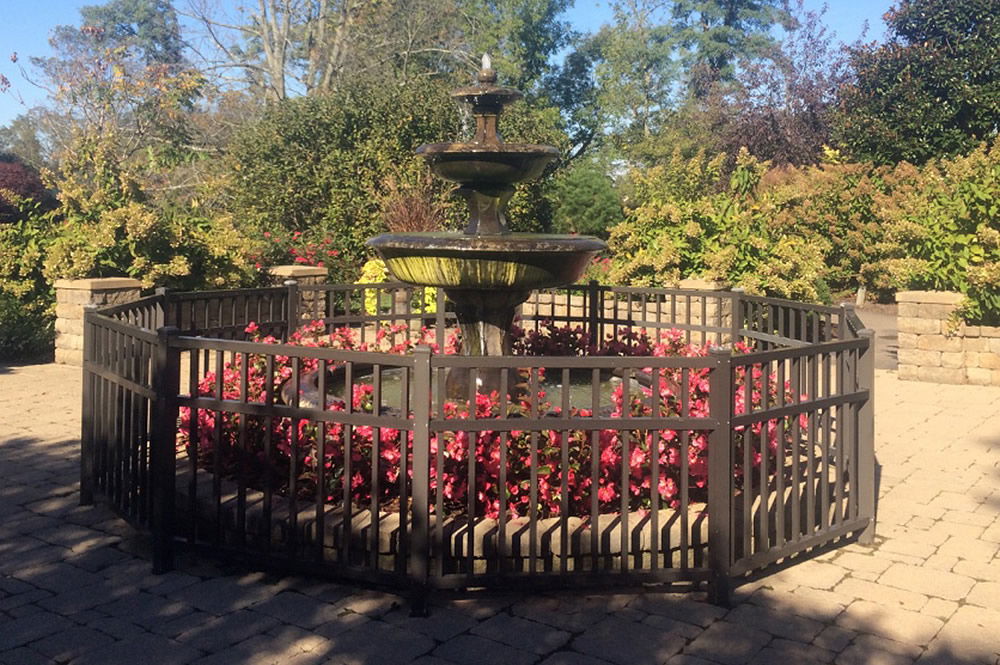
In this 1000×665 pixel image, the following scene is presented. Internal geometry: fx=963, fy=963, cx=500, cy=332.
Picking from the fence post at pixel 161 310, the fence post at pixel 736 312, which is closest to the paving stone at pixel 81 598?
the fence post at pixel 161 310

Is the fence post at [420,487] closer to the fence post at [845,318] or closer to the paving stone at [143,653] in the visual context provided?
the paving stone at [143,653]

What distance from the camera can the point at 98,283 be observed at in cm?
1098

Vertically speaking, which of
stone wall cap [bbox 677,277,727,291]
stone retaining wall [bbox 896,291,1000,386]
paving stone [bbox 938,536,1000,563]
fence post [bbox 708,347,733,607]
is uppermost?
stone wall cap [bbox 677,277,727,291]

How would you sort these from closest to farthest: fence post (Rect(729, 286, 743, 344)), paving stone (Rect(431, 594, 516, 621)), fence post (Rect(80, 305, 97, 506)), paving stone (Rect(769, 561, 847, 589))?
paving stone (Rect(431, 594, 516, 621)) < paving stone (Rect(769, 561, 847, 589)) < fence post (Rect(80, 305, 97, 506)) < fence post (Rect(729, 286, 743, 344))

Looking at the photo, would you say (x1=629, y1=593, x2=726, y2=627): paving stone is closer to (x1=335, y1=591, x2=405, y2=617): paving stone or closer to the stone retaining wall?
(x1=335, y1=591, x2=405, y2=617): paving stone

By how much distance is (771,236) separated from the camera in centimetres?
1450

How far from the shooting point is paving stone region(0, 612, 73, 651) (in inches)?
150

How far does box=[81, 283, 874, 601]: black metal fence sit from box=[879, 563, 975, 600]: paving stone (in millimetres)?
348

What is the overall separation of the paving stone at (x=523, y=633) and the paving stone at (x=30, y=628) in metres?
1.71

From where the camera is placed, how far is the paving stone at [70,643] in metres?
3.71

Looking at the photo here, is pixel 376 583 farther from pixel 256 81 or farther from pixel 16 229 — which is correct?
pixel 256 81

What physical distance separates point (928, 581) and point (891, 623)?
2.12ft

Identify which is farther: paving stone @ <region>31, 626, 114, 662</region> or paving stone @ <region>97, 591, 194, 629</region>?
paving stone @ <region>97, 591, 194, 629</region>

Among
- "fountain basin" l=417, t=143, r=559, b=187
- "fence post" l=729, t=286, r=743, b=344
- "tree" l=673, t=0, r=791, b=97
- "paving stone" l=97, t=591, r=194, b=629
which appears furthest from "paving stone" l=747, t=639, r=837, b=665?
"tree" l=673, t=0, r=791, b=97
